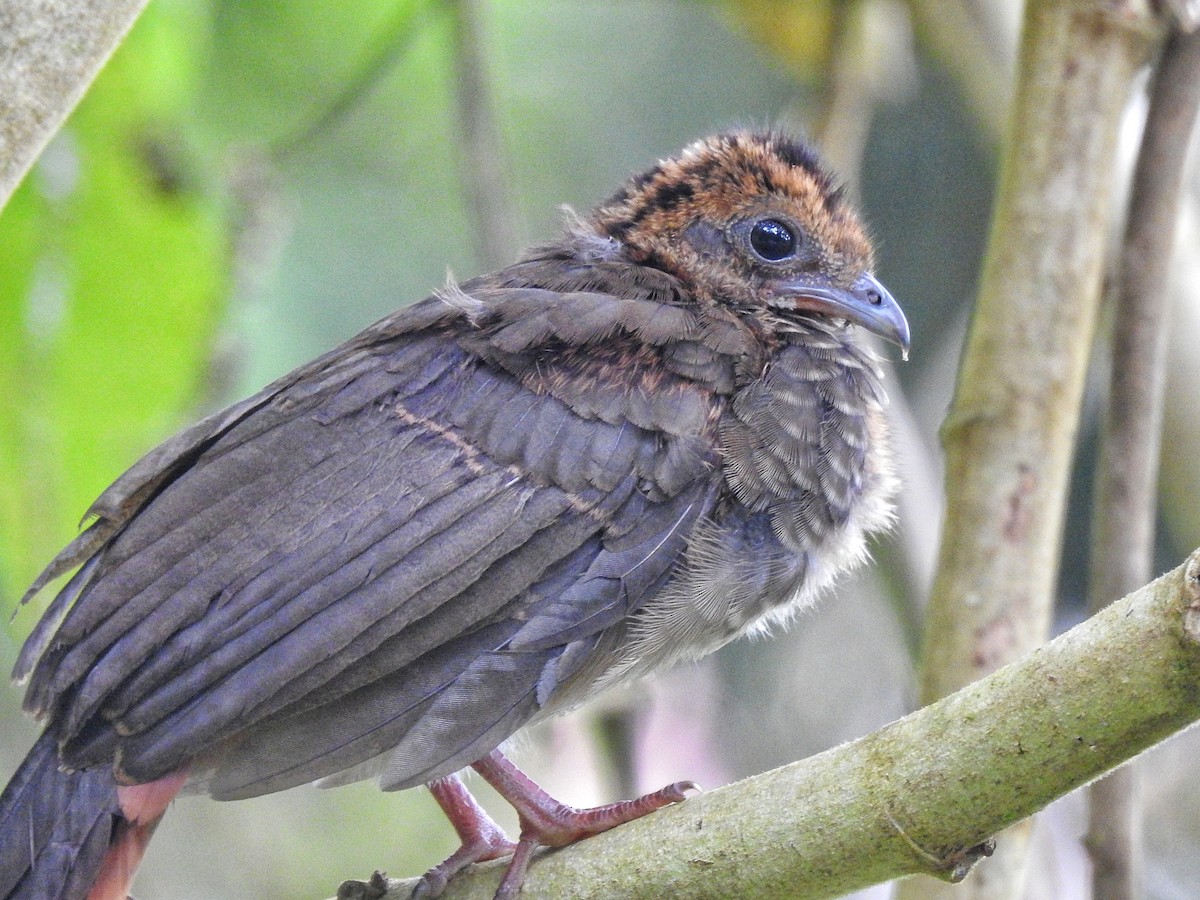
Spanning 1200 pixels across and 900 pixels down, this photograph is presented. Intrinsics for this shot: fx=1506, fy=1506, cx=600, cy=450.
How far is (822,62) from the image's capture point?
5125mm

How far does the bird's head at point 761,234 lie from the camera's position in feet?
10.9

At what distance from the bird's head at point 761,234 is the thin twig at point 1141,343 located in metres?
0.56

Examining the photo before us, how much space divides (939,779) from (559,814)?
909 millimetres

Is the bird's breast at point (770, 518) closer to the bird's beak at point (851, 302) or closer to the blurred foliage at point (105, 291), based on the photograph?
the bird's beak at point (851, 302)

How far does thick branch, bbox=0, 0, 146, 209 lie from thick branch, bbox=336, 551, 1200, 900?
4.63 feet

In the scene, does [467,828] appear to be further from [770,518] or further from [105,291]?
[105,291]

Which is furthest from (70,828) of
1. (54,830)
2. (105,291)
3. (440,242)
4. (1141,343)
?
(440,242)

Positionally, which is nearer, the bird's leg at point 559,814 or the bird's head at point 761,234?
the bird's leg at point 559,814

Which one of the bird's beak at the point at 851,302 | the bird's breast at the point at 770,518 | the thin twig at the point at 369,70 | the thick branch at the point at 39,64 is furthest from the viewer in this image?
the thin twig at the point at 369,70

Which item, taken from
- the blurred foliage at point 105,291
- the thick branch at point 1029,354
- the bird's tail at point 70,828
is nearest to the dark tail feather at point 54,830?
the bird's tail at point 70,828

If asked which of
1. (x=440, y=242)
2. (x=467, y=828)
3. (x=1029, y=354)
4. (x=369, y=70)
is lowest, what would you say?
(x=467, y=828)

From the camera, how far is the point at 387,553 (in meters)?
2.62

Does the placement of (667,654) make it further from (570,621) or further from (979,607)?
(979,607)

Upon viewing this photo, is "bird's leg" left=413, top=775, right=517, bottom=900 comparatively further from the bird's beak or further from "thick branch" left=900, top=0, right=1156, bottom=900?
the bird's beak
